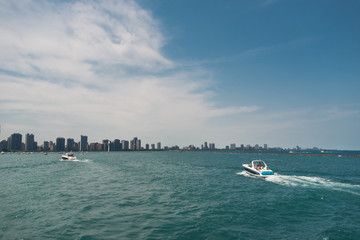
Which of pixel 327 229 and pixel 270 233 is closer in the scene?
pixel 270 233

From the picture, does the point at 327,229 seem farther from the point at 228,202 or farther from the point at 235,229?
the point at 228,202

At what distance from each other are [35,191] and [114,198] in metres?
15.1

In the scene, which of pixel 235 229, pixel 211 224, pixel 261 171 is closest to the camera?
pixel 235 229

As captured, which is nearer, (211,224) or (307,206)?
(211,224)

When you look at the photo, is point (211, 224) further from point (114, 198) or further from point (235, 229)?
point (114, 198)

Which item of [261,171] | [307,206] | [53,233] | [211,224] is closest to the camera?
[53,233]

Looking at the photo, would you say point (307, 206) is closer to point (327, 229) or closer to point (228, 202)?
point (327, 229)

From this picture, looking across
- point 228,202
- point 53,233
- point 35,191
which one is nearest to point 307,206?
point 228,202

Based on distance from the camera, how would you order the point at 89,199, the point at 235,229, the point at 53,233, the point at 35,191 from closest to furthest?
1. the point at 53,233
2. the point at 235,229
3. the point at 89,199
4. the point at 35,191

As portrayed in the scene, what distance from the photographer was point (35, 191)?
3256cm

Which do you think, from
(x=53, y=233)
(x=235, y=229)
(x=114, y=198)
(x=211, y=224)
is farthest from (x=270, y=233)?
(x=114, y=198)

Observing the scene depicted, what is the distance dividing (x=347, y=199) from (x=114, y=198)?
3382 centimetres

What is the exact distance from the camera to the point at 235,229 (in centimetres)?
1756

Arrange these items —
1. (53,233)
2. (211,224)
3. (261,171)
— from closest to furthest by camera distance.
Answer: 1. (53,233)
2. (211,224)
3. (261,171)
